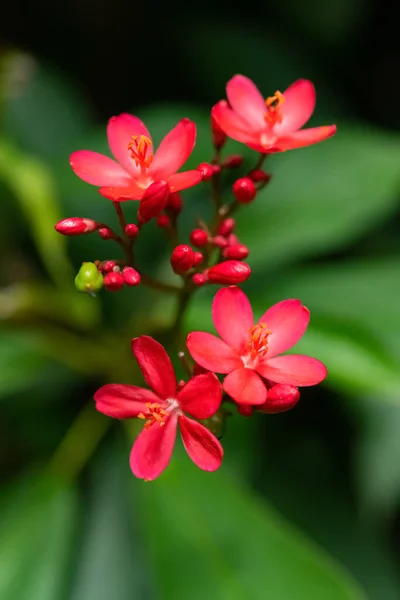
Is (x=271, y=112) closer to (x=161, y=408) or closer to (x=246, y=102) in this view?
(x=246, y=102)

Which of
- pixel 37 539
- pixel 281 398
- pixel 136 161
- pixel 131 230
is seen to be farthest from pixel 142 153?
pixel 37 539

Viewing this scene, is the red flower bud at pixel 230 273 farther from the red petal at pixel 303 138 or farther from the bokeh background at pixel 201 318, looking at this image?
the bokeh background at pixel 201 318

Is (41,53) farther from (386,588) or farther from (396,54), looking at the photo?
(386,588)

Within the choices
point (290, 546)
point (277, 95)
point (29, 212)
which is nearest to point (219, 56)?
point (29, 212)

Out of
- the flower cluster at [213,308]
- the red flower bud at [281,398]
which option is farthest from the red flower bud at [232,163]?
the red flower bud at [281,398]

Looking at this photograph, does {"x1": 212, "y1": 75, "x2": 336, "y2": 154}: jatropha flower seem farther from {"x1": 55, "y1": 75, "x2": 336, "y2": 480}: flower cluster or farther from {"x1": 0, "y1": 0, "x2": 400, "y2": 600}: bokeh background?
{"x1": 0, "y1": 0, "x2": 400, "y2": 600}: bokeh background

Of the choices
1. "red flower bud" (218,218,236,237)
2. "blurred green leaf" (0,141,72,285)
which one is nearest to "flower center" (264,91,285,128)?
"red flower bud" (218,218,236,237)
